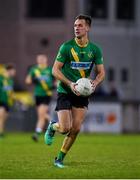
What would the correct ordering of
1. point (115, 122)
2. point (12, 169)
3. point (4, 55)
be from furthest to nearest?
point (4, 55) < point (115, 122) < point (12, 169)

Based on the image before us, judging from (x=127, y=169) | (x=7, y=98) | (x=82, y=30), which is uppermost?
(x=82, y=30)

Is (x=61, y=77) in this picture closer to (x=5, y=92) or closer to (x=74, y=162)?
(x=74, y=162)

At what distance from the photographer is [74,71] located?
A: 15.8 meters

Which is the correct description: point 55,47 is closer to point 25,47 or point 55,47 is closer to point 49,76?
point 25,47

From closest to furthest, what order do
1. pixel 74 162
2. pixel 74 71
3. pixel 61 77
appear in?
pixel 61 77
pixel 74 71
pixel 74 162

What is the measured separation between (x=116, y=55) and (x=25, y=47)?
5584 millimetres

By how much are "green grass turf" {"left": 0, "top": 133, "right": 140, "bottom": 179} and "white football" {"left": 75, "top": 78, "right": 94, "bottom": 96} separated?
1.25 m

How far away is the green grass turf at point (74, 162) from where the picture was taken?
14.5 meters

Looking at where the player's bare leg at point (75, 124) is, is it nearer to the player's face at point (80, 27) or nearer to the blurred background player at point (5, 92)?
the player's face at point (80, 27)

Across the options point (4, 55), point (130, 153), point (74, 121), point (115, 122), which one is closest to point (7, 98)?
point (115, 122)

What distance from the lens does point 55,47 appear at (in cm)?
5359

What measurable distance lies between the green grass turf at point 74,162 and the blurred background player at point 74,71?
68cm

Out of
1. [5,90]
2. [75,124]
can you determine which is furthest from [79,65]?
[5,90]

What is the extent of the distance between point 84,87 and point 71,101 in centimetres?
66
